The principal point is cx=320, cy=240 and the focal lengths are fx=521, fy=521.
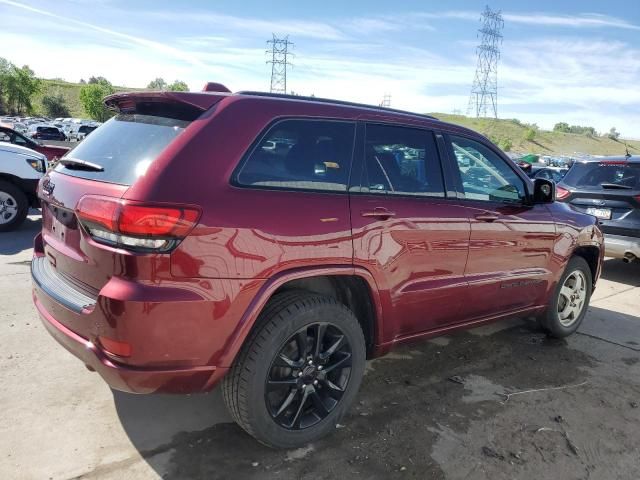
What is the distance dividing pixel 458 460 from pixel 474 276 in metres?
1.29

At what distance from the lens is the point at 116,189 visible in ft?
7.80

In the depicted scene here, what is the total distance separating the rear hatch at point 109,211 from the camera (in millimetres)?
2246

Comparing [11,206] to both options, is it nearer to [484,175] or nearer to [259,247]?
[259,247]

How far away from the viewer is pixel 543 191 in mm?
4168

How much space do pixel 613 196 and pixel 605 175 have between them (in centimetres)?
41

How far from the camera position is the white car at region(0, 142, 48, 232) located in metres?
7.87

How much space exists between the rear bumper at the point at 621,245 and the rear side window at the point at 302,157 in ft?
17.6

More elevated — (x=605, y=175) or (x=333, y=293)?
(x=605, y=175)

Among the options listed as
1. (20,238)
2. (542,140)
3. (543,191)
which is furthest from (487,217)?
(542,140)

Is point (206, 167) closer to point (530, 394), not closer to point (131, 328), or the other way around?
point (131, 328)

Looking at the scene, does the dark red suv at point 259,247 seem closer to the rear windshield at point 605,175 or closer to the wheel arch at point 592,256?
the wheel arch at point 592,256

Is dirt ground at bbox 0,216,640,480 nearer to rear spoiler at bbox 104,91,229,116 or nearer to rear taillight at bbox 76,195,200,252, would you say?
rear taillight at bbox 76,195,200,252

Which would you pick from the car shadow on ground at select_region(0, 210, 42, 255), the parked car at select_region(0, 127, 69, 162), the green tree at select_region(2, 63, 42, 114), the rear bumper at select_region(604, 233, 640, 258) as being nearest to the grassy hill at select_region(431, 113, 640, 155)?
the green tree at select_region(2, 63, 42, 114)

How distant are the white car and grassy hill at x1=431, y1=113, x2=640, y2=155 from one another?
85181 mm
